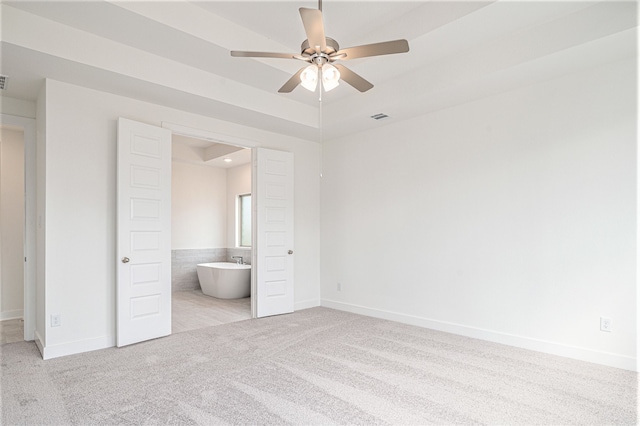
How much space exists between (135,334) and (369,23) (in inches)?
153

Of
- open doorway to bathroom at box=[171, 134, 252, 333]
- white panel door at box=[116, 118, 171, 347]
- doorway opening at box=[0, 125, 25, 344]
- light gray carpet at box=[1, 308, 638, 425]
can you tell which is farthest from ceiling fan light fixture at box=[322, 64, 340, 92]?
doorway opening at box=[0, 125, 25, 344]

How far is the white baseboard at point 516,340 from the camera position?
10.6 feet

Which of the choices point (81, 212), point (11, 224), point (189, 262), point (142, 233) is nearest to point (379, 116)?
point (142, 233)

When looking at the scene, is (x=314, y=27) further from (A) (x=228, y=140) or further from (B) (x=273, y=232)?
(B) (x=273, y=232)

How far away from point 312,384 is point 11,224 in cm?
499

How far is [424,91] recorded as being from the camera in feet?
13.1

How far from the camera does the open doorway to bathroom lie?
713 centimetres

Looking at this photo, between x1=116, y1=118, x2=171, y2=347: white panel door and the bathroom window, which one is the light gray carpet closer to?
x1=116, y1=118, x2=171, y2=347: white panel door

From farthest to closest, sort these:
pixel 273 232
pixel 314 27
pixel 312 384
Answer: pixel 273 232, pixel 312 384, pixel 314 27

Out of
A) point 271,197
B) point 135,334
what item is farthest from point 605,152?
point 135,334

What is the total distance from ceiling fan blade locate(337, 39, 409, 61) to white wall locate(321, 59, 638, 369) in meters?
2.15

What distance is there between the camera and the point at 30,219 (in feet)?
13.5

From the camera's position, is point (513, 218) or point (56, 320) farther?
point (513, 218)

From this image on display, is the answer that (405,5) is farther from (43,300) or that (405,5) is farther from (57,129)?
(43,300)
